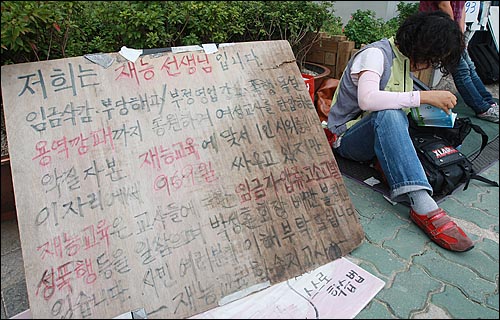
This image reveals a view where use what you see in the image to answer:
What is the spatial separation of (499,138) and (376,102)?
1.99 metres

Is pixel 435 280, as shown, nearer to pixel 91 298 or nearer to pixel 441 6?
pixel 91 298

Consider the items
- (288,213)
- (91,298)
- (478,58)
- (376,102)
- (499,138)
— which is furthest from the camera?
(478,58)

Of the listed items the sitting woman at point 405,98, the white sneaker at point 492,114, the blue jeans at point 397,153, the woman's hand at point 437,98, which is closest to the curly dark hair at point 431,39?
the sitting woman at point 405,98

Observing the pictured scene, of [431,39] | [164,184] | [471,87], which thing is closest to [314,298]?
[164,184]

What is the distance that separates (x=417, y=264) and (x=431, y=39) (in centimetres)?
126

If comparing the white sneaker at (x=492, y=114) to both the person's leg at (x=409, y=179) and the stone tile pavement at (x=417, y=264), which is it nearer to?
the stone tile pavement at (x=417, y=264)

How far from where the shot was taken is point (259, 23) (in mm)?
3041

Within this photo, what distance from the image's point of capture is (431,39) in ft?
6.82

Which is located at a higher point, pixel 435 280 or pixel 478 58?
pixel 478 58

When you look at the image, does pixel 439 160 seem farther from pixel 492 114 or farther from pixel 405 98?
pixel 492 114

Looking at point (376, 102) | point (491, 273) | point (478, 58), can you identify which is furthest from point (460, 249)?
point (478, 58)

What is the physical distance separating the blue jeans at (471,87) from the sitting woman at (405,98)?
146 cm

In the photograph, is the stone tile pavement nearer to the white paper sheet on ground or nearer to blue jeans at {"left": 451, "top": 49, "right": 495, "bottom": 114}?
the white paper sheet on ground

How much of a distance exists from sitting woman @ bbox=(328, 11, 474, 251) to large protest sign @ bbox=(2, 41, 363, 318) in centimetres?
37
